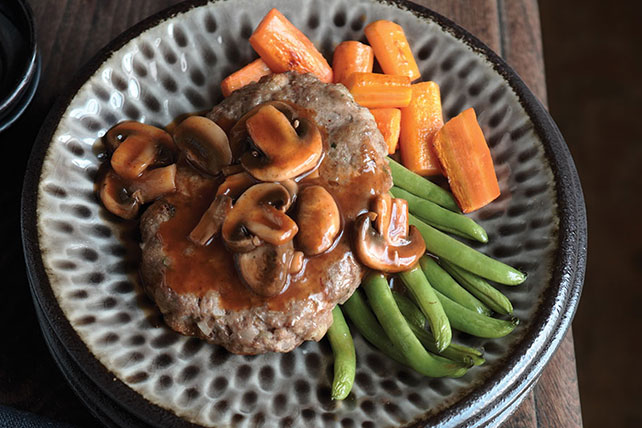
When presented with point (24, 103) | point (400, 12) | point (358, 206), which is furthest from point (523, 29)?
point (24, 103)

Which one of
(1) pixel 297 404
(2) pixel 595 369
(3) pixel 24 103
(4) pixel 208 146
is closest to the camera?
(1) pixel 297 404

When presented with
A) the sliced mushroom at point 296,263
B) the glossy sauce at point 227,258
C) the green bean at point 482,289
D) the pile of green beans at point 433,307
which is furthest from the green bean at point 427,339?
the sliced mushroom at point 296,263

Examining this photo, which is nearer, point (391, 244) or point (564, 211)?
point (391, 244)

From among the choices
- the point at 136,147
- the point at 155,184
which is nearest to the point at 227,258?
the point at 155,184

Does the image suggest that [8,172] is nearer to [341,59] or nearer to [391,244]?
[341,59]

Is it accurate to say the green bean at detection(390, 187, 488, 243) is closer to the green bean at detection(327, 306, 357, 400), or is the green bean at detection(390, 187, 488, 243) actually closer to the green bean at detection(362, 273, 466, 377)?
the green bean at detection(362, 273, 466, 377)

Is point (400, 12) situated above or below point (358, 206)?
above

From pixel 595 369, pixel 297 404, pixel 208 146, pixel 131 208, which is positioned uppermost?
pixel 208 146
